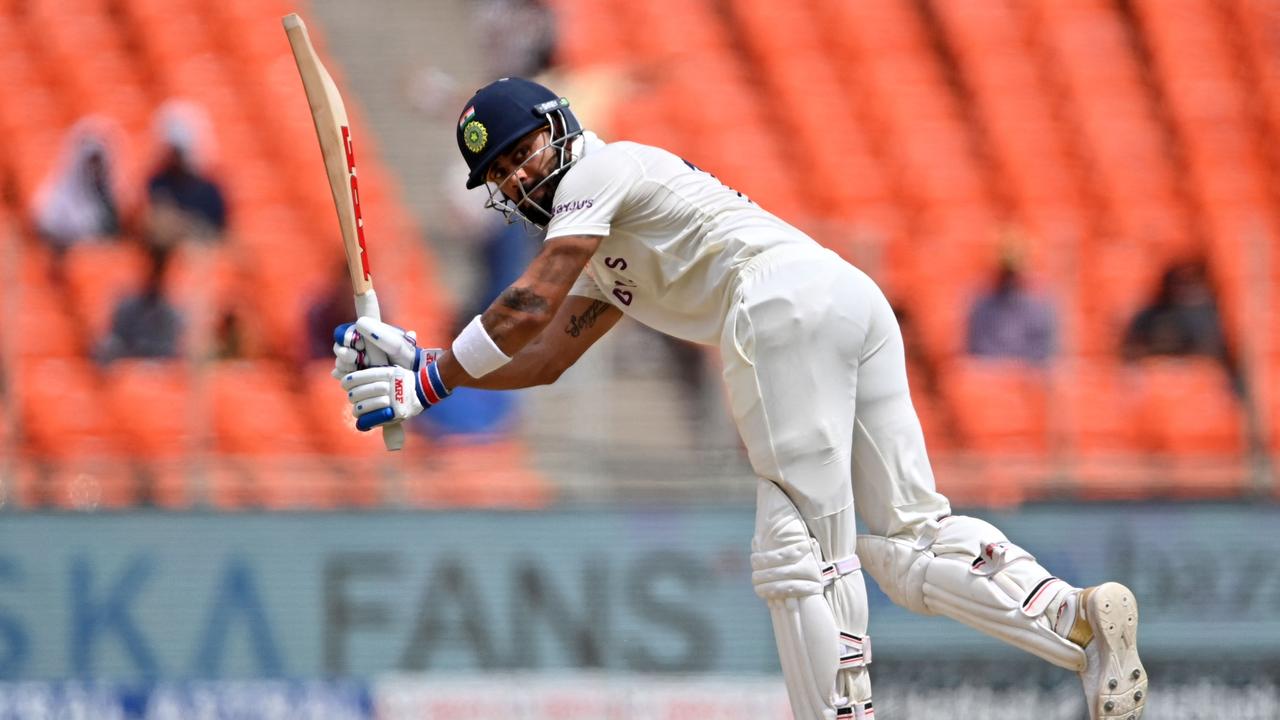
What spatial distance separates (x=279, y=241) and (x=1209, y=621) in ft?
18.4

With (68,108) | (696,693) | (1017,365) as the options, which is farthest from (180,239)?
(1017,365)

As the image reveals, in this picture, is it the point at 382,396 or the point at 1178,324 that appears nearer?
the point at 382,396

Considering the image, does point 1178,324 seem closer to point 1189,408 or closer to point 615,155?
point 1189,408

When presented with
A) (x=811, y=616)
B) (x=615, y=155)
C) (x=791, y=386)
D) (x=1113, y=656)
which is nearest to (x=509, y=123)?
(x=615, y=155)

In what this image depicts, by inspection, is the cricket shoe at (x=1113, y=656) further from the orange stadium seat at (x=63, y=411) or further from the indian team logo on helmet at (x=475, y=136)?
the orange stadium seat at (x=63, y=411)

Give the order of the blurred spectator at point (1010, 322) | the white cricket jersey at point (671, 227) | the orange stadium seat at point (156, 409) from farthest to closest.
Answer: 1. the blurred spectator at point (1010, 322)
2. the orange stadium seat at point (156, 409)
3. the white cricket jersey at point (671, 227)

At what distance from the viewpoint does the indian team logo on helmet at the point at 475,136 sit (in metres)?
5.33

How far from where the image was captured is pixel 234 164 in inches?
451

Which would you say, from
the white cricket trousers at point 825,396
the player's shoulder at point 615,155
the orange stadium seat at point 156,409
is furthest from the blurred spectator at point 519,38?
the white cricket trousers at point 825,396

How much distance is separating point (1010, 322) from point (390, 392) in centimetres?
510

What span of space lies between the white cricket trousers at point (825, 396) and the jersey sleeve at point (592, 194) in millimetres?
456

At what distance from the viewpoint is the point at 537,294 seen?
517cm

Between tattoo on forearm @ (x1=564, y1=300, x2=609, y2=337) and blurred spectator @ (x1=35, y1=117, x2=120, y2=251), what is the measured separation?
5.19m

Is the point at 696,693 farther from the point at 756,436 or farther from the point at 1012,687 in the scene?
the point at 756,436
